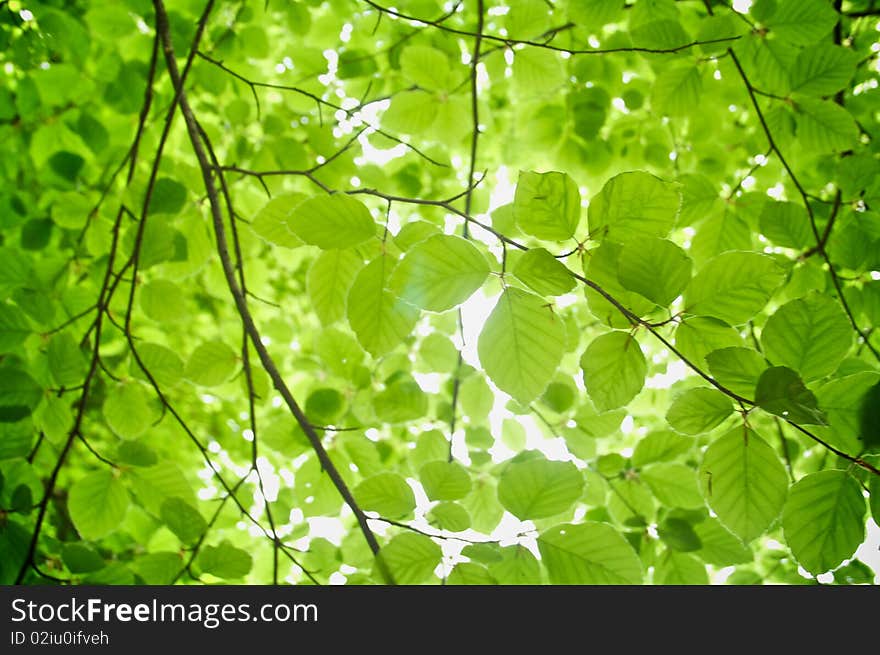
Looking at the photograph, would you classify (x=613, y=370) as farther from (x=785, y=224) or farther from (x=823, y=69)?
(x=823, y=69)

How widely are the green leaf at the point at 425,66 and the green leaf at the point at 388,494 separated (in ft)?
3.30

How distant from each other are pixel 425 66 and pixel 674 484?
1186mm

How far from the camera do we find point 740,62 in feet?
4.27

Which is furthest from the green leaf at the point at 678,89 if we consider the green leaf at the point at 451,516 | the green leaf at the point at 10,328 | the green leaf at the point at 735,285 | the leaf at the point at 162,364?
the green leaf at the point at 10,328

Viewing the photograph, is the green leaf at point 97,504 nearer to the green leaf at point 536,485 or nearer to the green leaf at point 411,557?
the green leaf at point 411,557

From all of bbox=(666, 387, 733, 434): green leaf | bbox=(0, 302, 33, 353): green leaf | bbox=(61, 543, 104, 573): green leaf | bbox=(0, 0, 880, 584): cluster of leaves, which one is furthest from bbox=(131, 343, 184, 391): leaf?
bbox=(666, 387, 733, 434): green leaf

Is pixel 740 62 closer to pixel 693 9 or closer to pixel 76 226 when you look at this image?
pixel 693 9

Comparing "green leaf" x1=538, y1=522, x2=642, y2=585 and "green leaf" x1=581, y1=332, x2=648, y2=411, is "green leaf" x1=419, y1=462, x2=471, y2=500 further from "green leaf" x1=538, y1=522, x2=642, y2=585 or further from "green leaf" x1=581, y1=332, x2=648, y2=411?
"green leaf" x1=581, y1=332, x2=648, y2=411

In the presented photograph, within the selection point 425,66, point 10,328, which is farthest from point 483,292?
point 10,328

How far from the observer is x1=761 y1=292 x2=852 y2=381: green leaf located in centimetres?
66

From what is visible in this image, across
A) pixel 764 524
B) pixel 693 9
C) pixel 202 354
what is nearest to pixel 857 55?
pixel 693 9

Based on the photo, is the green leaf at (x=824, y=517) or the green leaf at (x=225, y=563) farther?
the green leaf at (x=225, y=563)

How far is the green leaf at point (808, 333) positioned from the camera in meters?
0.66

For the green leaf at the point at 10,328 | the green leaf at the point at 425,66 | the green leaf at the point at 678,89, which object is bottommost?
the green leaf at the point at 10,328
